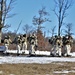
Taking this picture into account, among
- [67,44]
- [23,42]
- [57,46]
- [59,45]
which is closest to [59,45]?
[59,45]

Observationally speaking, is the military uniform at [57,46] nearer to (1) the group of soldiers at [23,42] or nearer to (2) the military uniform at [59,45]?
(2) the military uniform at [59,45]

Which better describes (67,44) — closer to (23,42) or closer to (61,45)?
(61,45)

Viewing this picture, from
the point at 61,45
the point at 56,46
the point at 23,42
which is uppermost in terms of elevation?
the point at 23,42

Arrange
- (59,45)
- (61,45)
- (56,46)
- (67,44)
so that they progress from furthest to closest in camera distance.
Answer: (61,45), (59,45), (56,46), (67,44)

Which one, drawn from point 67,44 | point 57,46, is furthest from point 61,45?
point 67,44

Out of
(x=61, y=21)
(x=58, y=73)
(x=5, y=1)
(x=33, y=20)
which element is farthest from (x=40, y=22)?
(x=58, y=73)

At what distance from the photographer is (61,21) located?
5350cm

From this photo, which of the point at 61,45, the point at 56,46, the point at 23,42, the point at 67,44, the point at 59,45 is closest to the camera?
the point at 67,44

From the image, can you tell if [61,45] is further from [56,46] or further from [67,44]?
[67,44]

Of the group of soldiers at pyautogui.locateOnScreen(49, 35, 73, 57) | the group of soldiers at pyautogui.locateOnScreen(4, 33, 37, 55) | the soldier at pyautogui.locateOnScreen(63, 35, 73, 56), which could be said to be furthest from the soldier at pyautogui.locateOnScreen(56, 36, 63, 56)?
the group of soldiers at pyautogui.locateOnScreen(4, 33, 37, 55)

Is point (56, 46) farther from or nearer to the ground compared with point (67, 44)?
nearer to the ground

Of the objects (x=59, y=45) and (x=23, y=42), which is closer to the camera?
(x=59, y=45)

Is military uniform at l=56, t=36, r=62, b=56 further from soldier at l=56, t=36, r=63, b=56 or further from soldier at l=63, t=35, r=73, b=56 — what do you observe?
soldier at l=63, t=35, r=73, b=56

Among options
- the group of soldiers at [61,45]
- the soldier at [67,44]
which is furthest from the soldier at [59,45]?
the soldier at [67,44]
